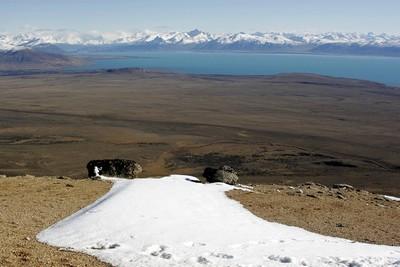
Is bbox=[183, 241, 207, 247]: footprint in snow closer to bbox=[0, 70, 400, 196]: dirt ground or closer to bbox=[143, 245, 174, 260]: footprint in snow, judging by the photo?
bbox=[143, 245, 174, 260]: footprint in snow

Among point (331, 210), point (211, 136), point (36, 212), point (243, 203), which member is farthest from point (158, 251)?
point (211, 136)

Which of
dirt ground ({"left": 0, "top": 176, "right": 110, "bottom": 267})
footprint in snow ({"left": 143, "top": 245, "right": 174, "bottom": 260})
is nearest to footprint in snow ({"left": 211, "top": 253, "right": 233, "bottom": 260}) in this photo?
footprint in snow ({"left": 143, "top": 245, "right": 174, "bottom": 260})

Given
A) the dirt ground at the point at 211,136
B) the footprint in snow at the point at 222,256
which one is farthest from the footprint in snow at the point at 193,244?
the dirt ground at the point at 211,136

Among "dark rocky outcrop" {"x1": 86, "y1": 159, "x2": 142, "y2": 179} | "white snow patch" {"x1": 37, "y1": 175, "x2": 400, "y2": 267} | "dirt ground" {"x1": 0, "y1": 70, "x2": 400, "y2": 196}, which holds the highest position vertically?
"white snow patch" {"x1": 37, "y1": 175, "x2": 400, "y2": 267}

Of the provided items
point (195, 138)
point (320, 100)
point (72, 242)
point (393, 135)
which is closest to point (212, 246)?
point (72, 242)

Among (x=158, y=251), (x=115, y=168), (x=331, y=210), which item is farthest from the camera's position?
(x=115, y=168)

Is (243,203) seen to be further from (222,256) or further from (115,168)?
(115,168)
